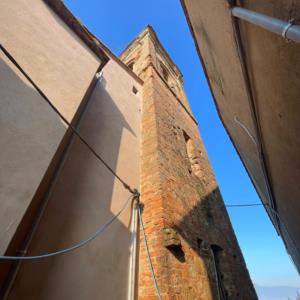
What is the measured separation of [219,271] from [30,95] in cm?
434

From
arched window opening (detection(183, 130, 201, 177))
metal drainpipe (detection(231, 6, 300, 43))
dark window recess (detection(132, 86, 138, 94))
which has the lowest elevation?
metal drainpipe (detection(231, 6, 300, 43))

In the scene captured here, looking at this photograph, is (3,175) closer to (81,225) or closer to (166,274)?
(81,225)

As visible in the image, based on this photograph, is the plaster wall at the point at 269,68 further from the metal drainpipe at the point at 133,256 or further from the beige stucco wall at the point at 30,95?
the metal drainpipe at the point at 133,256

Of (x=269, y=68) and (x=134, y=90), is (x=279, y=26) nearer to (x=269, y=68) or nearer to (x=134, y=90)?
(x=269, y=68)

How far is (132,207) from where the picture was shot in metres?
3.02

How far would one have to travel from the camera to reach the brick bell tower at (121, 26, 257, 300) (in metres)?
2.78

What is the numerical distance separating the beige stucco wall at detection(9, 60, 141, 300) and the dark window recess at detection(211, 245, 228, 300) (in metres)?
2.07

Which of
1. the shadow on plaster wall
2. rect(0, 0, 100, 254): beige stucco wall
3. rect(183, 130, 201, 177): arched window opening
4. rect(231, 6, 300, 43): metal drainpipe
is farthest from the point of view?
rect(183, 130, 201, 177): arched window opening

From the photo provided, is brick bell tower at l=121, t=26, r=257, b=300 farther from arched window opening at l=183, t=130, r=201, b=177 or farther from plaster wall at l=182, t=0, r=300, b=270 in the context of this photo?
plaster wall at l=182, t=0, r=300, b=270

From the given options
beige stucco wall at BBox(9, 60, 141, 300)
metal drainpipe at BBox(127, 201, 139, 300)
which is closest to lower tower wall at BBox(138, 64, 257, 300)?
metal drainpipe at BBox(127, 201, 139, 300)

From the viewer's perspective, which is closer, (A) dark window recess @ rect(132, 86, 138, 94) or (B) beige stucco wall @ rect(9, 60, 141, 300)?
(B) beige stucco wall @ rect(9, 60, 141, 300)

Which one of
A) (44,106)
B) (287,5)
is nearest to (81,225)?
(44,106)

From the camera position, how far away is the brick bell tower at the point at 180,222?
9.12 feet

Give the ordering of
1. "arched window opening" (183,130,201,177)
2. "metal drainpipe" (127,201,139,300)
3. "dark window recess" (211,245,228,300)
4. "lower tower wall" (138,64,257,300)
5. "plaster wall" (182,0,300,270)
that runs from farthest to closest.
→ 1. "arched window opening" (183,130,201,177)
2. "dark window recess" (211,245,228,300)
3. "lower tower wall" (138,64,257,300)
4. "metal drainpipe" (127,201,139,300)
5. "plaster wall" (182,0,300,270)
